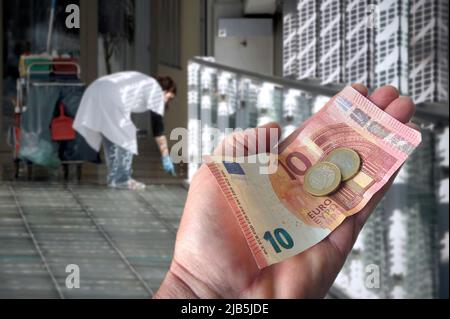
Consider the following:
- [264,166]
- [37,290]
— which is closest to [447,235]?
[37,290]

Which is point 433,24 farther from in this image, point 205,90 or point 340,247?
point 340,247

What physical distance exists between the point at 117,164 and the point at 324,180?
0.81 ft

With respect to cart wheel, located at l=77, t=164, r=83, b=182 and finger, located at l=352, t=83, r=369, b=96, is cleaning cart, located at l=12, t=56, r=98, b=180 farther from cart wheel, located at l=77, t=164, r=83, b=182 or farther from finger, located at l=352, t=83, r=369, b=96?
finger, located at l=352, t=83, r=369, b=96

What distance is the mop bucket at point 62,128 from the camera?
114cm

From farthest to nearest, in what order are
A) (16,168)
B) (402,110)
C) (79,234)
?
(79,234) → (16,168) → (402,110)

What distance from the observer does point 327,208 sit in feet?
3.18

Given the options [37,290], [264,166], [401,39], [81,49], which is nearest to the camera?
[264,166]

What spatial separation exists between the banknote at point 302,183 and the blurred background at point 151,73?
9 cm

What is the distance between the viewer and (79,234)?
125cm

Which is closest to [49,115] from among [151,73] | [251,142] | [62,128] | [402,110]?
[62,128]

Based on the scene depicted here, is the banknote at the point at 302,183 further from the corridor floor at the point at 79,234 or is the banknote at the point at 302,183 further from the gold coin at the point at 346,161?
the corridor floor at the point at 79,234

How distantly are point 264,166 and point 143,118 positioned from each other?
0.18 m

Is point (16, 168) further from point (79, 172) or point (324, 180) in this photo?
point (324, 180)
